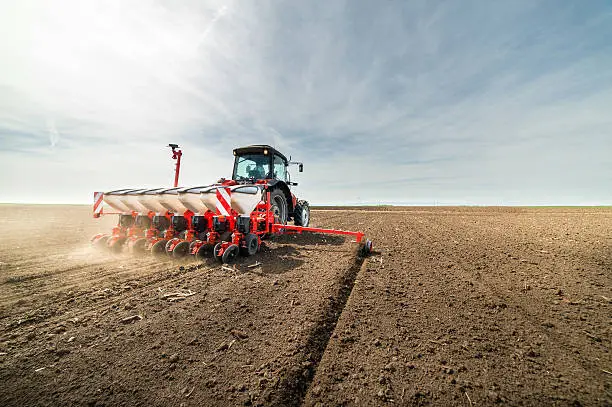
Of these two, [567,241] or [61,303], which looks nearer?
[61,303]

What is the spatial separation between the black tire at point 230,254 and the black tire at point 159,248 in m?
1.73

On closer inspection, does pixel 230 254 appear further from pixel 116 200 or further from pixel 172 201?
pixel 116 200

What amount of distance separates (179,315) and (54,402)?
1.16 meters

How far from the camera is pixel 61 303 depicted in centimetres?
309

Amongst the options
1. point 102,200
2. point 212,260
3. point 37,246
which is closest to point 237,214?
point 212,260

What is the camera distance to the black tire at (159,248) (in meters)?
5.49

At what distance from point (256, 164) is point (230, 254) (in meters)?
4.42

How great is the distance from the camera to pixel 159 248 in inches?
217

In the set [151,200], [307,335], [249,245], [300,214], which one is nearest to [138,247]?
[151,200]

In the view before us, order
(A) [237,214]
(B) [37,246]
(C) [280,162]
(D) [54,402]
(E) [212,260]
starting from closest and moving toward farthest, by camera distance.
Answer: (D) [54,402] → (E) [212,260] → (A) [237,214] → (B) [37,246] → (C) [280,162]

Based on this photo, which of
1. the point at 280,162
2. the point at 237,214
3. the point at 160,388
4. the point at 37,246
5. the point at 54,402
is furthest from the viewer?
the point at 280,162

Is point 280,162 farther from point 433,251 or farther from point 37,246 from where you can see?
point 37,246

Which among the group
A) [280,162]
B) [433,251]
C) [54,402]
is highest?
[280,162]

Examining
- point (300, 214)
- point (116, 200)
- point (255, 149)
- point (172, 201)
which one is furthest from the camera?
point (300, 214)
